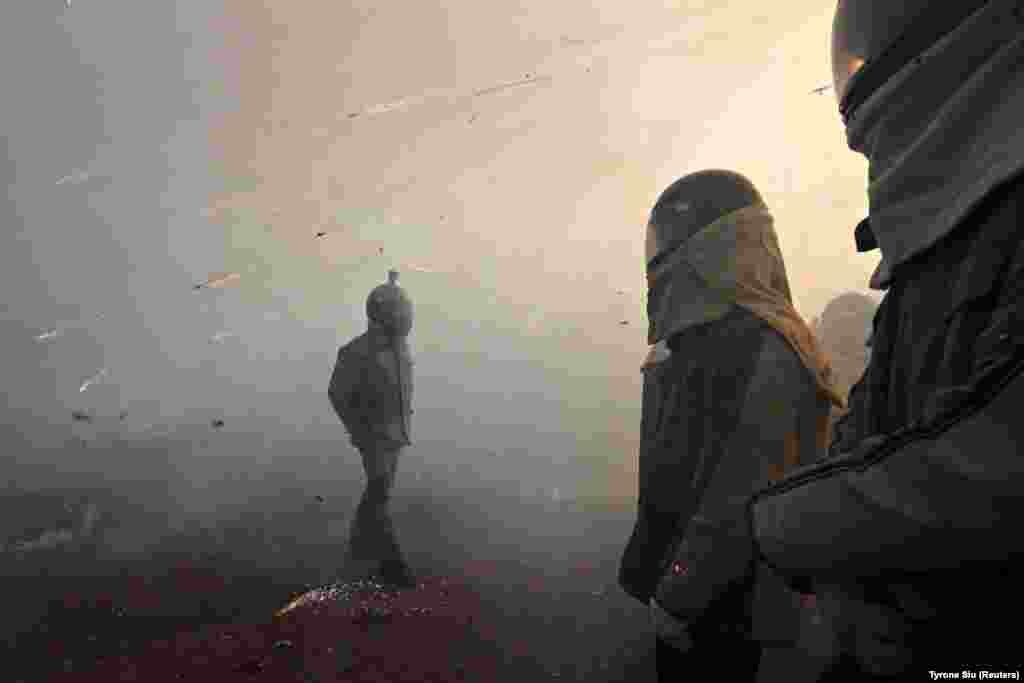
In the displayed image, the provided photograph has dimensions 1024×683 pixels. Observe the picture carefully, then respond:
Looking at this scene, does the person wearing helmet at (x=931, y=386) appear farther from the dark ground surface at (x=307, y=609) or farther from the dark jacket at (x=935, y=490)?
the dark ground surface at (x=307, y=609)

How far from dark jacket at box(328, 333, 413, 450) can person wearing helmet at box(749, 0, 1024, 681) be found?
5346 mm

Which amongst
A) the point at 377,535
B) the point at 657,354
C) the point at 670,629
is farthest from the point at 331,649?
the point at 657,354

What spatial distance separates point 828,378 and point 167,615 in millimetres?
5961

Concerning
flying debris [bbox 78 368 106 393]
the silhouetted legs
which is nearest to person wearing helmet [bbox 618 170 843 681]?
the silhouetted legs

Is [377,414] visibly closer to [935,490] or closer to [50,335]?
[935,490]

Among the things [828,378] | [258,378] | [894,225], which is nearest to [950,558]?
[894,225]

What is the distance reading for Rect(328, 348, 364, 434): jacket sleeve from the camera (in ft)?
20.1

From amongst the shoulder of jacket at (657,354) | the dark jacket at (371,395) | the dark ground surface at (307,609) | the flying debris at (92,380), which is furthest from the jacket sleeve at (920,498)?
the flying debris at (92,380)

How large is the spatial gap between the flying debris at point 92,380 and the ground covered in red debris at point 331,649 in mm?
22914

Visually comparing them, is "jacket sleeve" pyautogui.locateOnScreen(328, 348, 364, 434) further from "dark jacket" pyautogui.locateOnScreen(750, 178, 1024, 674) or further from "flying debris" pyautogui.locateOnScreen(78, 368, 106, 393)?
"flying debris" pyautogui.locateOnScreen(78, 368, 106, 393)

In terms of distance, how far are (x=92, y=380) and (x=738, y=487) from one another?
2913 cm

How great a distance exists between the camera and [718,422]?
1.91 meters

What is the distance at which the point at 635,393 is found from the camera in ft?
69.8

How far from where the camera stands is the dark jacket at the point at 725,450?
1760 millimetres
